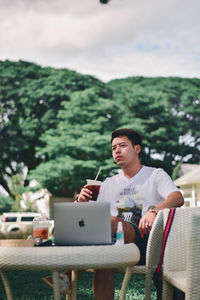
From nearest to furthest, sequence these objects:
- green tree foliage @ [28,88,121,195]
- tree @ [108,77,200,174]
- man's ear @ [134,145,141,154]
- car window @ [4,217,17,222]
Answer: man's ear @ [134,145,141,154] → car window @ [4,217,17,222] → green tree foliage @ [28,88,121,195] → tree @ [108,77,200,174]

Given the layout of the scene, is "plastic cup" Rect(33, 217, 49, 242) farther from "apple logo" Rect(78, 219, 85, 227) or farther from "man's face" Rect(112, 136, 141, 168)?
"man's face" Rect(112, 136, 141, 168)

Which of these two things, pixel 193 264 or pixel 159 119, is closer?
pixel 193 264

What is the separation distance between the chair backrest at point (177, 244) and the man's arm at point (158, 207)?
0.16 meters

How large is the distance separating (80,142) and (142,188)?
17759 millimetres

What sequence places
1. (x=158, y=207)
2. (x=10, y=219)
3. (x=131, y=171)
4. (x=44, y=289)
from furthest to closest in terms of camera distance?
(x=10, y=219) < (x=44, y=289) < (x=131, y=171) < (x=158, y=207)

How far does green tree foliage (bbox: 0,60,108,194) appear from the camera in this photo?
75.4ft

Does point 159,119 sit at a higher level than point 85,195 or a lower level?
higher

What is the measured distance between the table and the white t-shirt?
1.01 meters

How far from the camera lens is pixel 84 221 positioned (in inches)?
82.8

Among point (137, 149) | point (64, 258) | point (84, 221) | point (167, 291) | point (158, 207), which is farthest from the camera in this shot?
point (137, 149)

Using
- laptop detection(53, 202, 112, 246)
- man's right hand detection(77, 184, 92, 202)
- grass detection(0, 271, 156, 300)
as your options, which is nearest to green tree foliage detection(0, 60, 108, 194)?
grass detection(0, 271, 156, 300)

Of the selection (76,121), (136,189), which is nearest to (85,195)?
(136,189)

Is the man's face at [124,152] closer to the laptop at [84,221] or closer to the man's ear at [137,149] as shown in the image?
the man's ear at [137,149]

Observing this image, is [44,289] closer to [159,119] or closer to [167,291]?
[167,291]
